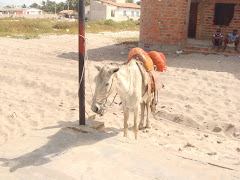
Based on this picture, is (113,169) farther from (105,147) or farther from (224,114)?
(224,114)

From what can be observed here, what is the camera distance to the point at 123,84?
3.42 meters

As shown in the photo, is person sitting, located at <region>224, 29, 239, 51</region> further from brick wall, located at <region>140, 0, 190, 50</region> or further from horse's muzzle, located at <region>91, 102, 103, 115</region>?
horse's muzzle, located at <region>91, 102, 103, 115</region>

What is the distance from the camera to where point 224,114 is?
17.6 feet

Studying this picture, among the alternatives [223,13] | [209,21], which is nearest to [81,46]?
[209,21]

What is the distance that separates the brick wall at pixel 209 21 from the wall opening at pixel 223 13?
0.24 meters

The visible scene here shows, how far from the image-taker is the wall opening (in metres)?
13.2

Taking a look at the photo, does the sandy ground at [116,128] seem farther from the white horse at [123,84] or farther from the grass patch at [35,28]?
the grass patch at [35,28]

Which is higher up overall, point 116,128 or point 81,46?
point 81,46

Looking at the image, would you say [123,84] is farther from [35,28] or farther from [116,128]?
[35,28]

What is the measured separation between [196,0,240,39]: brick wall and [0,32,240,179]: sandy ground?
3621 millimetres

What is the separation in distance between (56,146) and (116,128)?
1.70 m

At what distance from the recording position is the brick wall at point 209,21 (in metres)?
12.9

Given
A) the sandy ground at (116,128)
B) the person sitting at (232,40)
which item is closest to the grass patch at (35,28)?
the sandy ground at (116,128)

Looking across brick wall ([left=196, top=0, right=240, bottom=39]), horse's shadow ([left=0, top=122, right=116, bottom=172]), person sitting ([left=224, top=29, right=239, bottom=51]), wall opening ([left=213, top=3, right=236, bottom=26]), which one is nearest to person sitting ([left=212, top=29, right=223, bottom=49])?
person sitting ([left=224, top=29, right=239, bottom=51])
